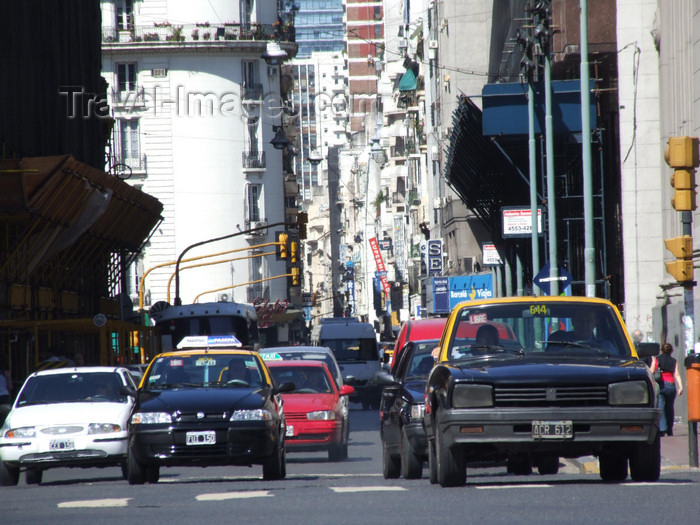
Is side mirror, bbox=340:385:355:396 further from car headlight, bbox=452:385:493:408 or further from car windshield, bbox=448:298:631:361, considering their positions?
car headlight, bbox=452:385:493:408

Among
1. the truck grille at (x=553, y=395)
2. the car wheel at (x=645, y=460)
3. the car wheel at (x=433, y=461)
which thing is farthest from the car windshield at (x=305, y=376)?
the truck grille at (x=553, y=395)

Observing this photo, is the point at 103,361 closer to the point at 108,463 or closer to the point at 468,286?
the point at 108,463

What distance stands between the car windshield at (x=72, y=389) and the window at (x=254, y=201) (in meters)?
63.9

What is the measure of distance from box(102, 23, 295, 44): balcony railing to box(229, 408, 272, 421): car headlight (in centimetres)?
6463

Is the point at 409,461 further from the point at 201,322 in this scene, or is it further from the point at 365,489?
the point at 201,322

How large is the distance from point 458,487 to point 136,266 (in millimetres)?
67542

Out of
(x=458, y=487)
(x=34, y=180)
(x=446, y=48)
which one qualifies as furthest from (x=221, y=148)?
(x=458, y=487)

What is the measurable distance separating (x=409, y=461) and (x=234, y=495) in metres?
2.49

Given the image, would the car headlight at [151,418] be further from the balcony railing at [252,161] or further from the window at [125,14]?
the balcony railing at [252,161]

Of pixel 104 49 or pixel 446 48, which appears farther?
pixel 104 49

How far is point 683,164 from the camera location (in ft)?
53.1

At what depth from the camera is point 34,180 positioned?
116 feet

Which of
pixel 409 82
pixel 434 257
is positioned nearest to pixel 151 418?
pixel 434 257

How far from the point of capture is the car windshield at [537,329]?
1252cm
